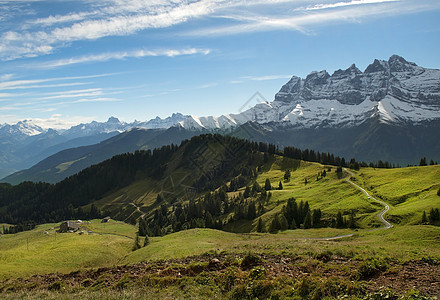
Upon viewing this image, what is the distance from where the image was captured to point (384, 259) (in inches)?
975

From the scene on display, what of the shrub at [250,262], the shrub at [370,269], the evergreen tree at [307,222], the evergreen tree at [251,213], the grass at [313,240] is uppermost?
the shrub at [370,269]

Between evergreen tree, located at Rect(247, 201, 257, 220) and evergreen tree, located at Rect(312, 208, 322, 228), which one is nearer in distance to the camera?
evergreen tree, located at Rect(312, 208, 322, 228)

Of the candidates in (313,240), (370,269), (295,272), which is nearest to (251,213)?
(313,240)

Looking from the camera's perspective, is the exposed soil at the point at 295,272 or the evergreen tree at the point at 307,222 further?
the evergreen tree at the point at 307,222

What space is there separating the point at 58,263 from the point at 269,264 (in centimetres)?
4068

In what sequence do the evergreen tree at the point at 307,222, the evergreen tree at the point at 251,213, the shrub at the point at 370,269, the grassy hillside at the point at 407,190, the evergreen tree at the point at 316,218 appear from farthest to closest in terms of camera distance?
the evergreen tree at the point at 251,213
the evergreen tree at the point at 316,218
the evergreen tree at the point at 307,222
the grassy hillside at the point at 407,190
the shrub at the point at 370,269

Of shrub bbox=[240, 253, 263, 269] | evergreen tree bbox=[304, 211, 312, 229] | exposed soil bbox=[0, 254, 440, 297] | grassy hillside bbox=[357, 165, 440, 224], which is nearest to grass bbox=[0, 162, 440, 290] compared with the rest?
grassy hillside bbox=[357, 165, 440, 224]

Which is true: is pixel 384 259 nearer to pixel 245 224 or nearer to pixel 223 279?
pixel 223 279

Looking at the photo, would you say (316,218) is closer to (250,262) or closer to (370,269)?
(250,262)

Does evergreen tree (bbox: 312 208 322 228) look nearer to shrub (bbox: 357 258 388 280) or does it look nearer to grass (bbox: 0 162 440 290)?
grass (bbox: 0 162 440 290)

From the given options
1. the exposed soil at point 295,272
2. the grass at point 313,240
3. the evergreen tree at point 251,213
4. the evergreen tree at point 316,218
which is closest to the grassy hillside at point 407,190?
the grass at point 313,240

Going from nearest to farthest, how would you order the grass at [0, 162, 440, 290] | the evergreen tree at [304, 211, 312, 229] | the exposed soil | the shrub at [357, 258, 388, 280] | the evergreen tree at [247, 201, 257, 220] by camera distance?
the exposed soil → the shrub at [357, 258, 388, 280] → the grass at [0, 162, 440, 290] → the evergreen tree at [304, 211, 312, 229] → the evergreen tree at [247, 201, 257, 220]

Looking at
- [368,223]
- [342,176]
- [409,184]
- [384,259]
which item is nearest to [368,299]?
[384,259]

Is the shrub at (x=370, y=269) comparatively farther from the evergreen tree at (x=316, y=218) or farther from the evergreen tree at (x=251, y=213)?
the evergreen tree at (x=251, y=213)
